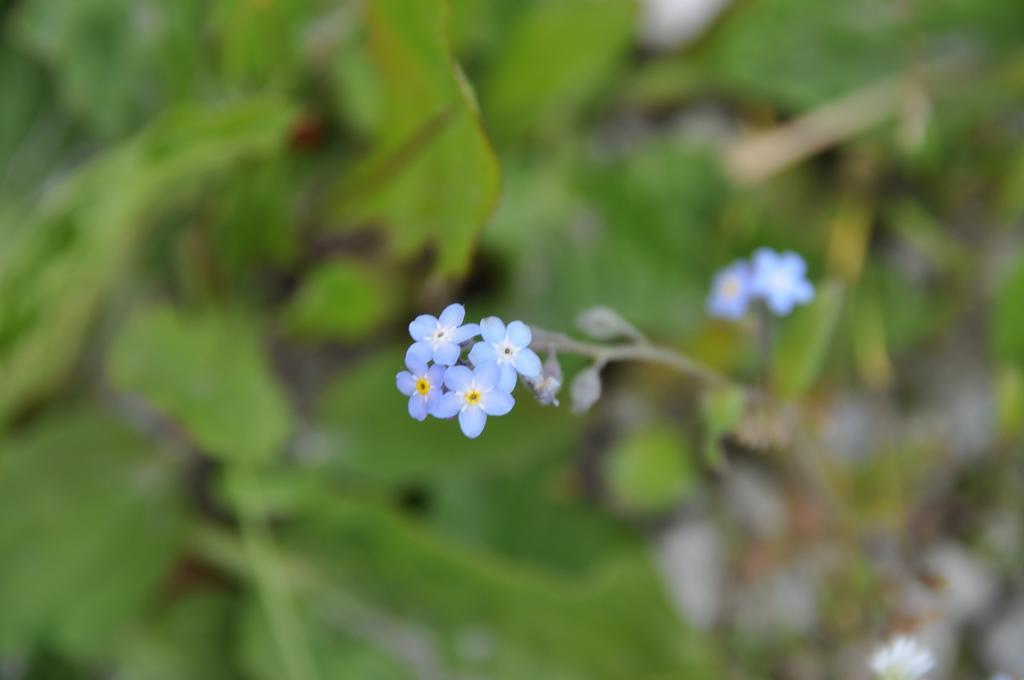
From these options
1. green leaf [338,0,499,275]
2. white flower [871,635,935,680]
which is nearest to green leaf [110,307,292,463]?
green leaf [338,0,499,275]

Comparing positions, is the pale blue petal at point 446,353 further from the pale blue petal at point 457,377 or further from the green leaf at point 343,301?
the green leaf at point 343,301

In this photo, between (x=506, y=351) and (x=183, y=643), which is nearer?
(x=506, y=351)

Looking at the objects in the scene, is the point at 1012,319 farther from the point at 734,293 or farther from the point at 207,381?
the point at 207,381

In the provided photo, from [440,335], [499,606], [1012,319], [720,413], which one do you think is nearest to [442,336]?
[440,335]

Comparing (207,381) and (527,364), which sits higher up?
(207,381)

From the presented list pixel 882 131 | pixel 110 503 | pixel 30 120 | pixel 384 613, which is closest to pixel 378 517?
pixel 384 613

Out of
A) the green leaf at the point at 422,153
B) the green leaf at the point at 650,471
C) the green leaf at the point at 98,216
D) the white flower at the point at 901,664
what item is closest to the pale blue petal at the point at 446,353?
the green leaf at the point at 422,153

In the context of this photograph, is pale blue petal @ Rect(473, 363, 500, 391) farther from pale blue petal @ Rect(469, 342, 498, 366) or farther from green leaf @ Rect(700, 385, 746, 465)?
green leaf @ Rect(700, 385, 746, 465)
